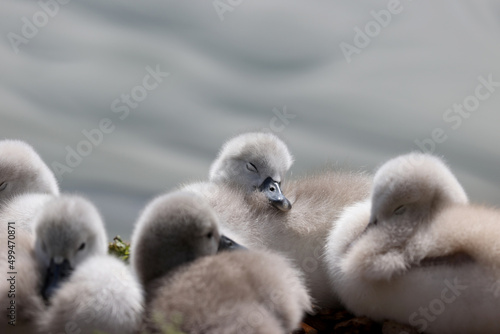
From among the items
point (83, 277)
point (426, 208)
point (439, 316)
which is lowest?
point (83, 277)

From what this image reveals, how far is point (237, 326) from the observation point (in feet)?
7.59

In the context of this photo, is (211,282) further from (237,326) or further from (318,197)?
(318,197)

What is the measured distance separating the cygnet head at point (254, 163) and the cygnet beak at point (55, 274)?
4.77 feet

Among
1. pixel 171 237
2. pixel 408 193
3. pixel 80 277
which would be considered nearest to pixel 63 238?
pixel 80 277

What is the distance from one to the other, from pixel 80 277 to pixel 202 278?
0.43 meters

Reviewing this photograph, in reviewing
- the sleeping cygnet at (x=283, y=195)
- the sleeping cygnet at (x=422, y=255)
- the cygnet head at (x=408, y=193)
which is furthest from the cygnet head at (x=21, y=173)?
the cygnet head at (x=408, y=193)

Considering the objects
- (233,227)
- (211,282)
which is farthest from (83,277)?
(233,227)

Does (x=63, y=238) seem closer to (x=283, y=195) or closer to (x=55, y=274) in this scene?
(x=55, y=274)

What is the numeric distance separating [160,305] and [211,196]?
118cm

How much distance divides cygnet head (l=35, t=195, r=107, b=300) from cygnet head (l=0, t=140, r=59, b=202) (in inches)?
46.0

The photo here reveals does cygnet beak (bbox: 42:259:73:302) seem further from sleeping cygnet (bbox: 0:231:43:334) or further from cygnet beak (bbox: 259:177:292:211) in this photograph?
cygnet beak (bbox: 259:177:292:211)

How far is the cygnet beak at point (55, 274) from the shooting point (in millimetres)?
2551

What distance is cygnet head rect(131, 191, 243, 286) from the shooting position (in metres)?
2.66

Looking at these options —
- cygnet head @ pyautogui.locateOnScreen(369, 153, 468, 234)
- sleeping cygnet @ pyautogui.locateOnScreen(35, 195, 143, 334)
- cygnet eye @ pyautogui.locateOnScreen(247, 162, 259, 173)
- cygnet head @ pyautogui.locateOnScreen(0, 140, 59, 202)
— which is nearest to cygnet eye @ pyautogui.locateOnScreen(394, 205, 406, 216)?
cygnet head @ pyautogui.locateOnScreen(369, 153, 468, 234)
